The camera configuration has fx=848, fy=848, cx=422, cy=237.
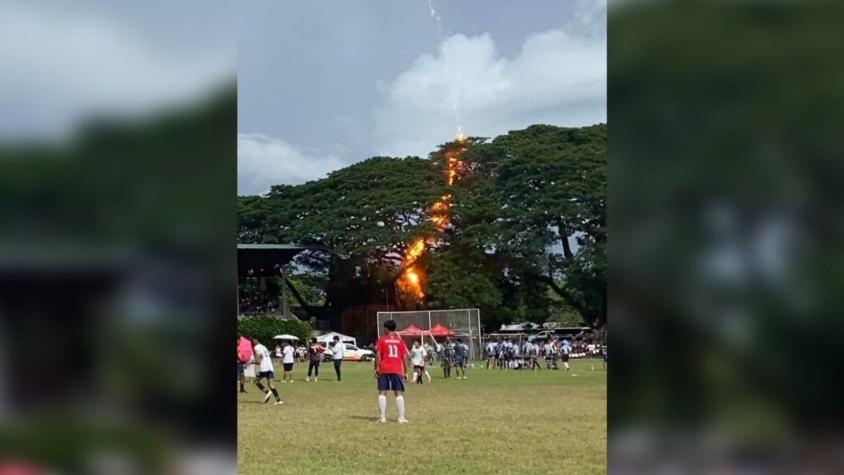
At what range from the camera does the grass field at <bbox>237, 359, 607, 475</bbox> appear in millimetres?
6473

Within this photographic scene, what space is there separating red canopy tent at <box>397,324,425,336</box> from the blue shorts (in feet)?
50.4

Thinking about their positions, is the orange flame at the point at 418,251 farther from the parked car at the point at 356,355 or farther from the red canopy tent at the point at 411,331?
the red canopy tent at the point at 411,331

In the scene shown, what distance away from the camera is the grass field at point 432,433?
21.2 ft

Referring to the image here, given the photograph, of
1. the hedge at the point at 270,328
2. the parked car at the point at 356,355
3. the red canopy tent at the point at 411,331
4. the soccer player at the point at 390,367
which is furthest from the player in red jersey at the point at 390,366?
the parked car at the point at 356,355

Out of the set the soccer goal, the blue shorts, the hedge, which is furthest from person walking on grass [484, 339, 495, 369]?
the blue shorts
